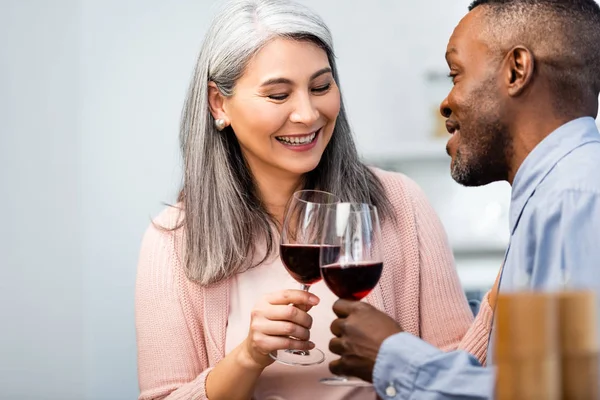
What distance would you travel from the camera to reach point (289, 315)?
1577 mm

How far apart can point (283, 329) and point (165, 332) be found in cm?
50

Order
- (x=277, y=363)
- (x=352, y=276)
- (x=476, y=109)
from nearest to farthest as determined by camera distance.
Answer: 1. (x=352, y=276)
2. (x=476, y=109)
3. (x=277, y=363)

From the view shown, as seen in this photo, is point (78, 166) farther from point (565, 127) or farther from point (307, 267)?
point (565, 127)

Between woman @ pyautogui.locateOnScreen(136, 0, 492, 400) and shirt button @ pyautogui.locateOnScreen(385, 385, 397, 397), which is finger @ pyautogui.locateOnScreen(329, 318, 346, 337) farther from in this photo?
woman @ pyautogui.locateOnScreen(136, 0, 492, 400)

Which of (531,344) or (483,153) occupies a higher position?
(483,153)

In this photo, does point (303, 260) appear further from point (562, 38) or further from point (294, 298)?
point (562, 38)

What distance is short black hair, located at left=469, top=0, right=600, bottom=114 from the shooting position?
146cm

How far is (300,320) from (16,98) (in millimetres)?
2487

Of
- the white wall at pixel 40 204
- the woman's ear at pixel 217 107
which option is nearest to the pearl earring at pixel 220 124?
the woman's ear at pixel 217 107

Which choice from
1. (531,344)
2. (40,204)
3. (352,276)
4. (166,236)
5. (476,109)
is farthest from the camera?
(40,204)

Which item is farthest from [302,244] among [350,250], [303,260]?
[350,250]

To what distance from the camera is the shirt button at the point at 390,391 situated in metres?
1.30

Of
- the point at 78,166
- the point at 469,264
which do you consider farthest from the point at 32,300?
the point at 469,264

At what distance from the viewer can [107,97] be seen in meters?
4.05
